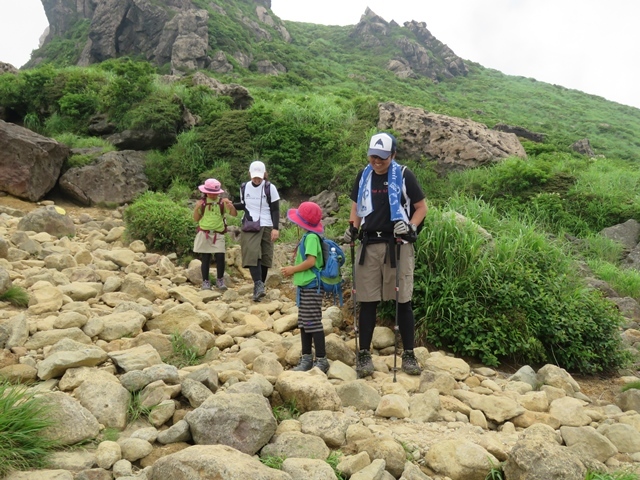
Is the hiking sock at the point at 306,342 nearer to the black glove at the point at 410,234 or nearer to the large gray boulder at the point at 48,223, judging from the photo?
the black glove at the point at 410,234

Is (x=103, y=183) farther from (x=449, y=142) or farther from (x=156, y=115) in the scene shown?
(x=449, y=142)

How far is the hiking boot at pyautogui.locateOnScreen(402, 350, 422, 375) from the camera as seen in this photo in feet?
12.9

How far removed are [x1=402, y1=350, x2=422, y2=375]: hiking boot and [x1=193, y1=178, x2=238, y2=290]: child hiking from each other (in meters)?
3.27

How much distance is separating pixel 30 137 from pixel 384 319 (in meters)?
9.90

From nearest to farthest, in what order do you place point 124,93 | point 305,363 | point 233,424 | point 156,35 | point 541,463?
point 541,463
point 233,424
point 305,363
point 124,93
point 156,35

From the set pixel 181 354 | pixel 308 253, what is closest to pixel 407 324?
pixel 308 253

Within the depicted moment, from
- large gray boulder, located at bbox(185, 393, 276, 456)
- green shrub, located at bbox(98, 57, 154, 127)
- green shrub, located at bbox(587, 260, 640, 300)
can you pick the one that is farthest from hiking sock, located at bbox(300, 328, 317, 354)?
green shrub, located at bbox(98, 57, 154, 127)

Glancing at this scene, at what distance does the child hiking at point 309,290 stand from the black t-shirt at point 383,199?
439mm

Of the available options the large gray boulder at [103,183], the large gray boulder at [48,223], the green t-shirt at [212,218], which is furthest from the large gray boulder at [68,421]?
the large gray boulder at [103,183]

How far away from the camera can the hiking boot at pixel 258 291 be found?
6.20m

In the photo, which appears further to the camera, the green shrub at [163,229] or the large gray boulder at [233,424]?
the green shrub at [163,229]

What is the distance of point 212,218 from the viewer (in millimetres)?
6602

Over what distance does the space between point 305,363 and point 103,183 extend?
9106 millimetres

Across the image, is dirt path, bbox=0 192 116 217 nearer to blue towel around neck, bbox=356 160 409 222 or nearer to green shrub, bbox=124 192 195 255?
green shrub, bbox=124 192 195 255
